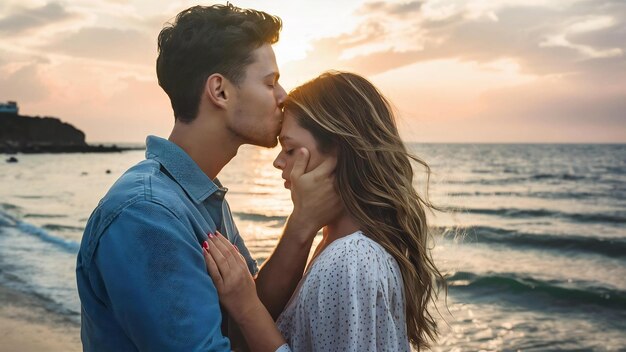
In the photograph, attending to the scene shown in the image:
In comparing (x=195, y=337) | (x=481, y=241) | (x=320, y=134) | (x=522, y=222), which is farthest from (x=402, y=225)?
(x=522, y=222)

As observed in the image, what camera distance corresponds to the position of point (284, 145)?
3.01 metres

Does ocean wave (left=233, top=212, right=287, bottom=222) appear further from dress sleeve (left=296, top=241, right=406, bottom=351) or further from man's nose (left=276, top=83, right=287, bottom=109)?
dress sleeve (left=296, top=241, right=406, bottom=351)

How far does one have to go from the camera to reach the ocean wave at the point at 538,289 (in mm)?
10445

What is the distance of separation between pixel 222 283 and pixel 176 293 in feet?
1.12

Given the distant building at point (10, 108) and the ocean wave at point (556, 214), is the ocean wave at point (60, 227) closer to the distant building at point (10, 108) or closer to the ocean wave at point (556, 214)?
the ocean wave at point (556, 214)

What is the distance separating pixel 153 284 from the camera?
192 centimetres

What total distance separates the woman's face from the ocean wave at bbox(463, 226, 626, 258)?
43.2 feet

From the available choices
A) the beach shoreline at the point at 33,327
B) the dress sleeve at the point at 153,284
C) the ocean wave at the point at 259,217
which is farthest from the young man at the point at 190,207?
the ocean wave at the point at 259,217

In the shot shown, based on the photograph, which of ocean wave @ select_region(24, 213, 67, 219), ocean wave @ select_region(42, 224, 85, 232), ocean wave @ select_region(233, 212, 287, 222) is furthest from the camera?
ocean wave @ select_region(233, 212, 287, 222)

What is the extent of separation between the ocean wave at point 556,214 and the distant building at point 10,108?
319 ft

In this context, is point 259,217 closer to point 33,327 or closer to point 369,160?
point 33,327

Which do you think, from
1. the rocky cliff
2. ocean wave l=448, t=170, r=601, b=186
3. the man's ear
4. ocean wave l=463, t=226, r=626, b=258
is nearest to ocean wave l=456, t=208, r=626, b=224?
ocean wave l=463, t=226, r=626, b=258

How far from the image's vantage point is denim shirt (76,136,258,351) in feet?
6.31

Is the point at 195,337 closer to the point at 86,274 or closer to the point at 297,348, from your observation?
the point at 86,274
